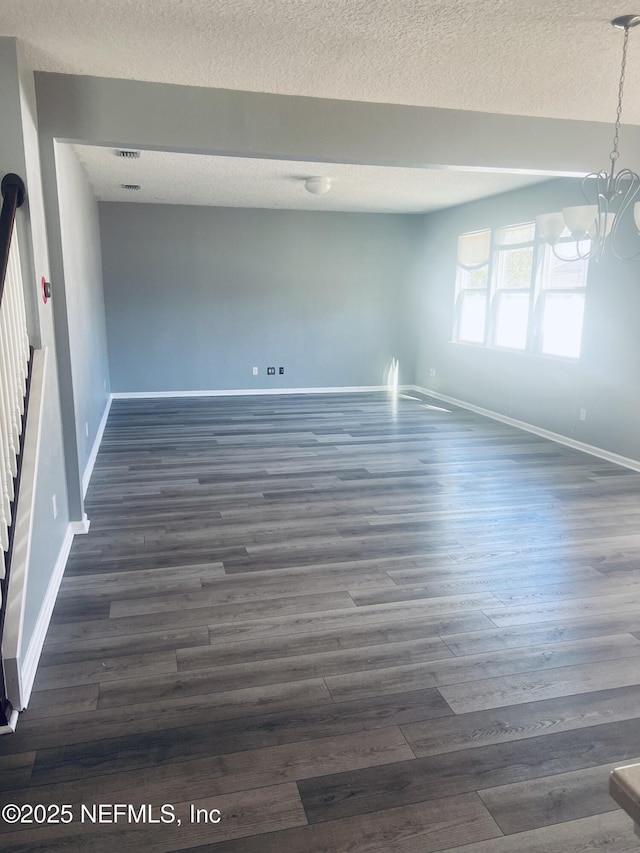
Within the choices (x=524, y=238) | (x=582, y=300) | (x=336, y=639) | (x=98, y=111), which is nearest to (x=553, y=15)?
(x=98, y=111)

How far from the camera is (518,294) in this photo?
6.68m

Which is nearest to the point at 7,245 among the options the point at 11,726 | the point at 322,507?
the point at 11,726

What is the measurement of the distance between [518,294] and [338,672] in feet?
17.8

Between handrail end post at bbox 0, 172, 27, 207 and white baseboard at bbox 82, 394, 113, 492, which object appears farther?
white baseboard at bbox 82, 394, 113, 492

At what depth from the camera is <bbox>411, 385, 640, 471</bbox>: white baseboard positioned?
16.9 feet

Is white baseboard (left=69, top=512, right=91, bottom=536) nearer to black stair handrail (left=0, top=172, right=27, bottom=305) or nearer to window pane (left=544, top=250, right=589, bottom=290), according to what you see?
black stair handrail (left=0, top=172, right=27, bottom=305)

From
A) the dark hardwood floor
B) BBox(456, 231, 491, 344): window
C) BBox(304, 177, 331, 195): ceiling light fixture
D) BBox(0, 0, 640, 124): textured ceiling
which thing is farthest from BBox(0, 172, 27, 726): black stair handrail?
BBox(456, 231, 491, 344): window

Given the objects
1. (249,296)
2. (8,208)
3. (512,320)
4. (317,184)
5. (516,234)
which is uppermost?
(317,184)

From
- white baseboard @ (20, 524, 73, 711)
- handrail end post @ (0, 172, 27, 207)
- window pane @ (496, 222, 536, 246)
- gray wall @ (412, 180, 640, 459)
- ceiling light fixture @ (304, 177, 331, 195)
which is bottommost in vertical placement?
white baseboard @ (20, 524, 73, 711)

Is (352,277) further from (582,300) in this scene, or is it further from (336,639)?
(336,639)

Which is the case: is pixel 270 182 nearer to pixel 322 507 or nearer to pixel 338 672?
pixel 322 507

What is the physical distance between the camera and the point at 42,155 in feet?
10.2

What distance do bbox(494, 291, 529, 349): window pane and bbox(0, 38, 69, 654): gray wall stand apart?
5021 millimetres

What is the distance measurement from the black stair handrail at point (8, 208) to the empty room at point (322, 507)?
2 cm
